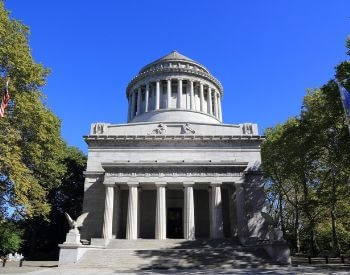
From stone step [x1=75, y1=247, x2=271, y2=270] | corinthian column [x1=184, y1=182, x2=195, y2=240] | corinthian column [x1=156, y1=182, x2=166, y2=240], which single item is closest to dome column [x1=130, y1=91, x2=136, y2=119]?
corinthian column [x1=156, y1=182, x2=166, y2=240]

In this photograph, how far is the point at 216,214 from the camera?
2964 centimetres

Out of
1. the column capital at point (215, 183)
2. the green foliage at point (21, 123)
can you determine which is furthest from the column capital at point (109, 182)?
the column capital at point (215, 183)

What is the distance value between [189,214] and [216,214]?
2432 mm

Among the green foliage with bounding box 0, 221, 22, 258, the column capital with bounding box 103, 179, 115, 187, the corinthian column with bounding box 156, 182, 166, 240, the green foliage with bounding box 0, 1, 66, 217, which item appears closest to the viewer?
the green foliage with bounding box 0, 1, 66, 217

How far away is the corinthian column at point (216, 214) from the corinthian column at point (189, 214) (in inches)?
71.6

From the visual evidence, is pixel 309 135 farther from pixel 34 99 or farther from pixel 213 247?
pixel 34 99

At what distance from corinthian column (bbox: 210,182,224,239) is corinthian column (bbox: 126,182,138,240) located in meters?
6.98

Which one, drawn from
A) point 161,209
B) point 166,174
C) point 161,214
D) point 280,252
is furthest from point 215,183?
point 280,252

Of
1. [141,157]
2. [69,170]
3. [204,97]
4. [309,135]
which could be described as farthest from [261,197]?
[69,170]

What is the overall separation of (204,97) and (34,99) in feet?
98.5

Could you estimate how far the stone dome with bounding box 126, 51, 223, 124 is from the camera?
Result: 46906mm

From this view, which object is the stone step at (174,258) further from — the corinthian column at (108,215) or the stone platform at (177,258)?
the corinthian column at (108,215)

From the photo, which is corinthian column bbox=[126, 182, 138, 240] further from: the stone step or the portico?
the stone step

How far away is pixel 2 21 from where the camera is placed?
75.1 ft
